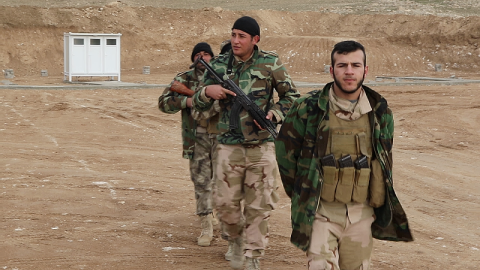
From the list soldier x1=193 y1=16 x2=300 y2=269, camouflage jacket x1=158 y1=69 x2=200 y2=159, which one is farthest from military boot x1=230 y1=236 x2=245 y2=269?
camouflage jacket x1=158 y1=69 x2=200 y2=159

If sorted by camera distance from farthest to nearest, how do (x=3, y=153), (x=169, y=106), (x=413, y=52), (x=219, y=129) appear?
(x=413, y=52), (x=3, y=153), (x=169, y=106), (x=219, y=129)

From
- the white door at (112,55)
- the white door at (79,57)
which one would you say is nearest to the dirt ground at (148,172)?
the white door at (112,55)

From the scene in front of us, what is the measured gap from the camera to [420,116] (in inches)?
731

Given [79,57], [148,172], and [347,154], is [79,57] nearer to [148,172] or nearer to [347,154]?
[148,172]

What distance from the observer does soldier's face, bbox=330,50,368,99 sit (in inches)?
159

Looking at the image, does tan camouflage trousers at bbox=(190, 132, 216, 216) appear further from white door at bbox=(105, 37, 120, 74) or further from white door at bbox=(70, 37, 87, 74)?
white door at bbox=(105, 37, 120, 74)

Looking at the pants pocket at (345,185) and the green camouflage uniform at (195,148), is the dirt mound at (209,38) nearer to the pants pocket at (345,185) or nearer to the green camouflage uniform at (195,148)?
the green camouflage uniform at (195,148)

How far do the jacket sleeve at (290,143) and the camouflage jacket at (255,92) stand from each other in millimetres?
1338

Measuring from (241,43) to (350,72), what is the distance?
176 cm

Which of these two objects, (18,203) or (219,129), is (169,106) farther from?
(18,203)

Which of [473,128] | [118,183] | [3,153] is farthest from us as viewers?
[473,128]

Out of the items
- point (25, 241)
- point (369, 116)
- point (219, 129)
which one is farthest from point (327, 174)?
point (25, 241)

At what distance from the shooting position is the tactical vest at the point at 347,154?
4086 millimetres

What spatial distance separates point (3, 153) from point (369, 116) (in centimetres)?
1034
